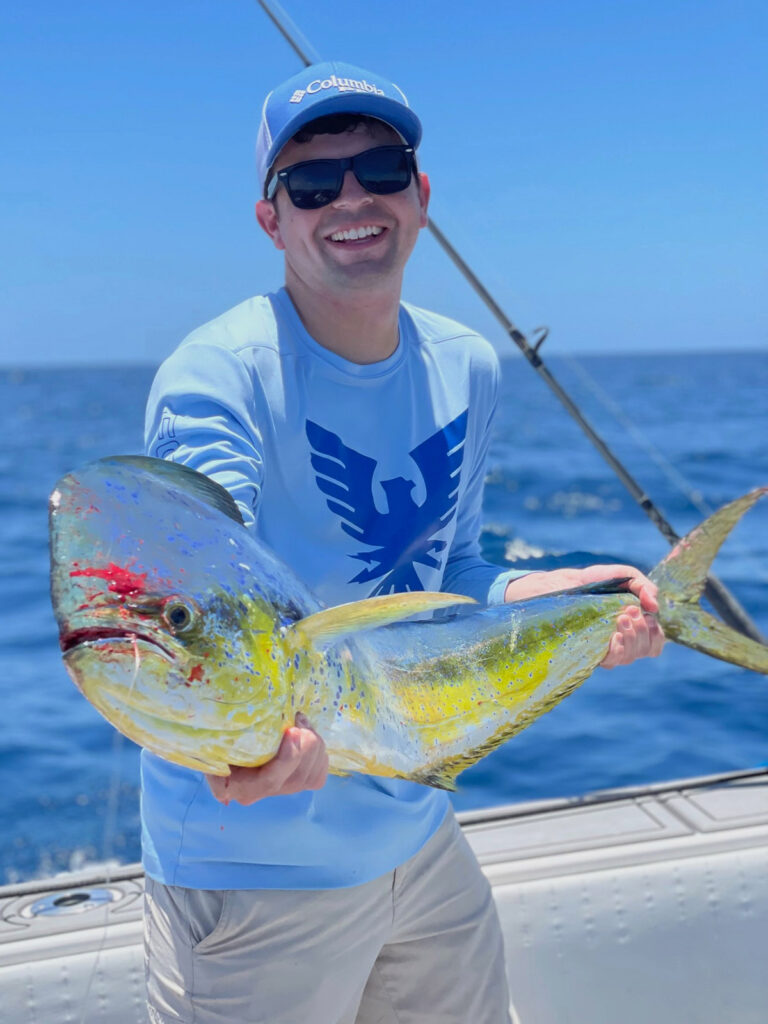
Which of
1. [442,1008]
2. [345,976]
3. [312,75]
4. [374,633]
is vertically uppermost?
[312,75]

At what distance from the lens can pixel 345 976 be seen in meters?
1.72

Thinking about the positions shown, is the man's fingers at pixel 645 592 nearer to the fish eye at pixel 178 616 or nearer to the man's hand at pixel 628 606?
the man's hand at pixel 628 606

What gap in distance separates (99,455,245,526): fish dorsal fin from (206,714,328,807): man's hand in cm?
27

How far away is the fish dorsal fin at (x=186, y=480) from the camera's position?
1.15m

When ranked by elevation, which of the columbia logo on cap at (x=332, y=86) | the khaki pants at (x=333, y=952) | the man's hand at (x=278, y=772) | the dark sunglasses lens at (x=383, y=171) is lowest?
the khaki pants at (x=333, y=952)

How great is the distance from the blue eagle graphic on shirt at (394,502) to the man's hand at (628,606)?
0.61 ft

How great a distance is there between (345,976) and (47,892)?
111 cm

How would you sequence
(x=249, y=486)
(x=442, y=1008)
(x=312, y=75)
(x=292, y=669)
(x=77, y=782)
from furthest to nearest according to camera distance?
(x=77, y=782)
(x=442, y=1008)
(x=312, y=75)
(x=249, y=486)
(x=292, y=669)

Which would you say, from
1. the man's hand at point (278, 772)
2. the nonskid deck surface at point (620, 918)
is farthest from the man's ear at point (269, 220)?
the nonskid deck surface at point (620, 918)

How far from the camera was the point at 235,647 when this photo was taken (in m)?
1.13

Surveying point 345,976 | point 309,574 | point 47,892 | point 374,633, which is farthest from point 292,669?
point 47,892

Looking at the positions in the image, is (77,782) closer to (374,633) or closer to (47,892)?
(47,892)

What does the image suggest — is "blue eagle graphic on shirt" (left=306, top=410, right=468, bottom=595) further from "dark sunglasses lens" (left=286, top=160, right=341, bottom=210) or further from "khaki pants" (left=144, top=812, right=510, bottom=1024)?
"khaki pants" (left=144, top=812, right=510, bottom=1024)

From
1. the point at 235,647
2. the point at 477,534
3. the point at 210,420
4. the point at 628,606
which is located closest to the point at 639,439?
the point at 477,534
